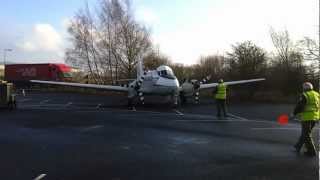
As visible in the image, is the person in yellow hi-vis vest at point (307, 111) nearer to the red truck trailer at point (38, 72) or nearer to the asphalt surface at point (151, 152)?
the asphalt surface at point (151, 152)

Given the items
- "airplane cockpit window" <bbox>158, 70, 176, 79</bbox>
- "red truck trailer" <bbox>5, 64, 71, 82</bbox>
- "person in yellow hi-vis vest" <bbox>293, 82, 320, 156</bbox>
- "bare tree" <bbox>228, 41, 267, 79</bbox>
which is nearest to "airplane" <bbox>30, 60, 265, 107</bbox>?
"airplane cockpit window" <bbox>158, 70, 176, 79</bbox>

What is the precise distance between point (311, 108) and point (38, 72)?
62540 millimetres

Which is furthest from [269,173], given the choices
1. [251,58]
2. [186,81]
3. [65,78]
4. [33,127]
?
[65,78]

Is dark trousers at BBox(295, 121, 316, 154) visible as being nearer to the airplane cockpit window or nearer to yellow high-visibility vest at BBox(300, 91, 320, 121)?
yellow high-visibility vest at BBox(300, 91, 320, 121)

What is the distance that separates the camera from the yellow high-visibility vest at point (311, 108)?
10.5 meters

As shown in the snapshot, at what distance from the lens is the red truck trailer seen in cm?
6844

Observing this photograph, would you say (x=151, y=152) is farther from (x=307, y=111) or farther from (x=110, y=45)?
(x=110, y=45)

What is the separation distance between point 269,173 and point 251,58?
35.2 m

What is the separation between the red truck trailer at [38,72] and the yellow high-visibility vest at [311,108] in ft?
197

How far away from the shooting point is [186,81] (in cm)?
3269

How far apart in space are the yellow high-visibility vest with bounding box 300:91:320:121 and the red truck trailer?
197 ft

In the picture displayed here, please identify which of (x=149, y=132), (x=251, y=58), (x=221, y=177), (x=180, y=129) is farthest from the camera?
(x=251, y=58)

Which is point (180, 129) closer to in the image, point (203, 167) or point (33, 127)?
point (33, 127)

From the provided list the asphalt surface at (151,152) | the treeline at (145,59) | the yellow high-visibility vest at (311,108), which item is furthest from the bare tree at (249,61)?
the yellow high-visibility vest at (311,108)
